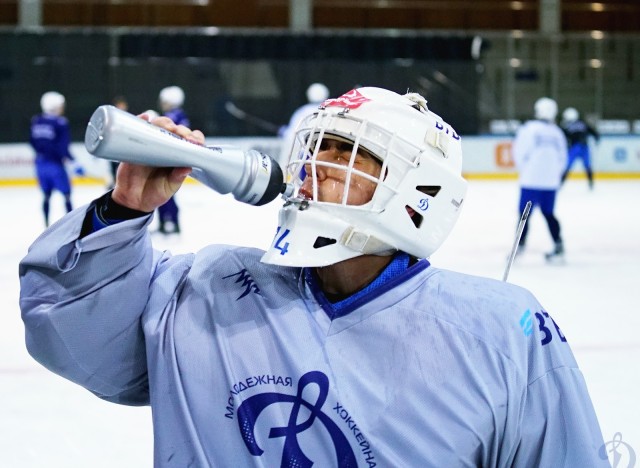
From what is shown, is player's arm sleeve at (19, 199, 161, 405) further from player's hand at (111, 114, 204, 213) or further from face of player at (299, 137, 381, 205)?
face of player at (299, 137, 381, 205)

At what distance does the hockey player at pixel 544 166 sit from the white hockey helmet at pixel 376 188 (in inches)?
247

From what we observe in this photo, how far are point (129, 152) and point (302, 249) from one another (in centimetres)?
35

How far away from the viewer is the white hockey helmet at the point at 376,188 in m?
1.46

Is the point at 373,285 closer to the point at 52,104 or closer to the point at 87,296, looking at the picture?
the point at 87,296

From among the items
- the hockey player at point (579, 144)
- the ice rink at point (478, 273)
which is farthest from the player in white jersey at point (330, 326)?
the hockey player at point (579, 144)

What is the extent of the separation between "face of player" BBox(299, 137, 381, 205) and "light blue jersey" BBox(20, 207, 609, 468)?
0.44ft

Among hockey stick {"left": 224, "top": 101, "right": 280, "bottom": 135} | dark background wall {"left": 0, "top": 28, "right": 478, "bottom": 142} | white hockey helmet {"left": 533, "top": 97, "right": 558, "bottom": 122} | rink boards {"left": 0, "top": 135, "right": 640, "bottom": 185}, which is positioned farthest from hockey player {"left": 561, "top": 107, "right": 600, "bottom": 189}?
white hockey helmet {"left": 533, "top": 97, "right": 558, "bottom": 122}

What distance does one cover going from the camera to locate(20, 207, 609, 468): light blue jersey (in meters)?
1.37

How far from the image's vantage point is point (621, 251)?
26.9ft

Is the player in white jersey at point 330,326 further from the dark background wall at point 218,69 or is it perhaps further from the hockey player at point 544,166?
the dark background wall at point 218,69

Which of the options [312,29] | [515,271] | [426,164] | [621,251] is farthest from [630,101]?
[426,164]

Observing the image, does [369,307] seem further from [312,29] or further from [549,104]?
[312,29]

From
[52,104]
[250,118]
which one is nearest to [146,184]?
[52,104]

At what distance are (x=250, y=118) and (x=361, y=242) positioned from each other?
48.0ft
